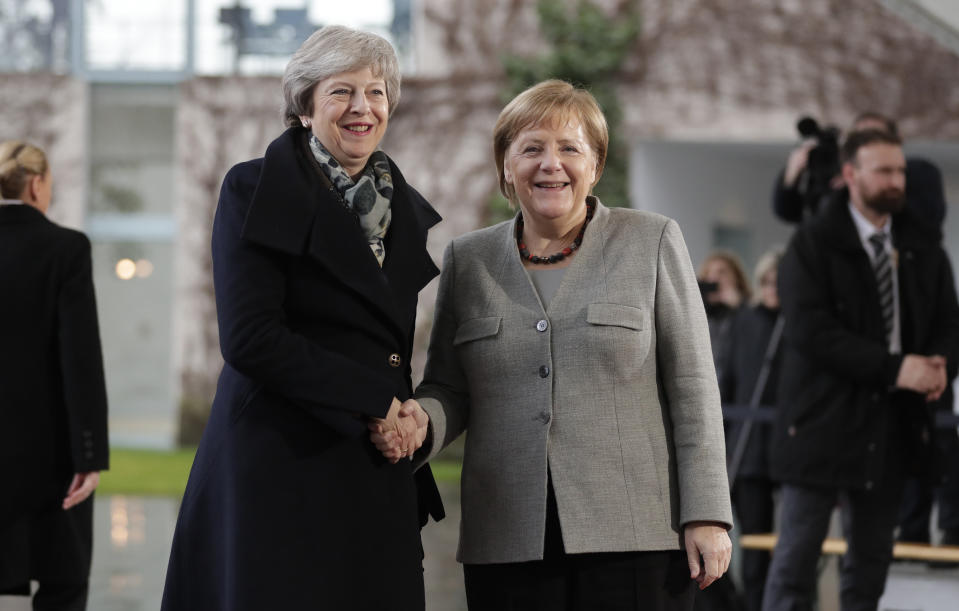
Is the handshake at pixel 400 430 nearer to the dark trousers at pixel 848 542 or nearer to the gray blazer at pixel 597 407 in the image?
the gray blazer at pixel 597 407

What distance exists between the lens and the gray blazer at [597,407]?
2.69 m

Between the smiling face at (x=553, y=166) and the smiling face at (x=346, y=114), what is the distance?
34cm

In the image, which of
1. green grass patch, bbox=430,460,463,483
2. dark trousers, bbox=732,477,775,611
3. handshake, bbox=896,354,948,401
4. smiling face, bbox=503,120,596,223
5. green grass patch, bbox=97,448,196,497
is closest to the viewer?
smiling face, bbox=503,120,596,223

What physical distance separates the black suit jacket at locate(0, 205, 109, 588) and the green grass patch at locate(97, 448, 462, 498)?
6.38m

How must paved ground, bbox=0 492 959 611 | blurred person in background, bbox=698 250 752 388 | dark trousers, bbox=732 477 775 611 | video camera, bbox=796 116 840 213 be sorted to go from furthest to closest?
blurred person in background, bbox=698 250 752 388 → dark trousers, bbox=732 477 775 611 → video camera, bbox=796 116 840 213 → paved ground, bbox=0 492 959 611

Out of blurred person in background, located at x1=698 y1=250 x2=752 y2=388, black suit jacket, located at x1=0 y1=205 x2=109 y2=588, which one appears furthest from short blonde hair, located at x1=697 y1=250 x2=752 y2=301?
black suit jacket, located at x1=0 y1=205 x2=109 y2=588

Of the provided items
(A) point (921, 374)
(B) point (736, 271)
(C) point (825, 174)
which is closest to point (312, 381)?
(A) point (921, 374)

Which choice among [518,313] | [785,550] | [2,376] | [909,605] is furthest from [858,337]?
[2,376]

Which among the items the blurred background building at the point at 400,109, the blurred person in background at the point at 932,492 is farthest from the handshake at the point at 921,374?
the blurred background building at the point at 400,109

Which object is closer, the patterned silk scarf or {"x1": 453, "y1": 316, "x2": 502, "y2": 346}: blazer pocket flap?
the patterned silk scarf

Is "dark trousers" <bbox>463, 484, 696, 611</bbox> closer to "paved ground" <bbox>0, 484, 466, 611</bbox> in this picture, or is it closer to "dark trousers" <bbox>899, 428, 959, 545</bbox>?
"paved ground" <bbox>0, 484, 466, 611</bbox>

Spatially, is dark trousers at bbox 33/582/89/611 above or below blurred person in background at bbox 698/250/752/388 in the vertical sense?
below

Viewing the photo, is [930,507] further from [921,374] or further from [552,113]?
[552,113]

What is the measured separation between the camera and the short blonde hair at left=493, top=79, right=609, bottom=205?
110 inches
